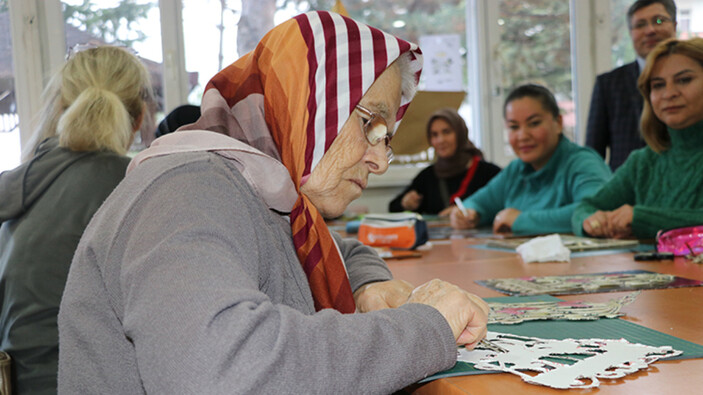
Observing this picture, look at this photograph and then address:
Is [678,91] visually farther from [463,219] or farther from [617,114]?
[617,114]

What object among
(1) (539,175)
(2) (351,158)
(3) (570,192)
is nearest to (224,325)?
(2) (351,158)

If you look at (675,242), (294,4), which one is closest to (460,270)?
(675,242)

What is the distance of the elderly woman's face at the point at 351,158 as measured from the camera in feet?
3.30

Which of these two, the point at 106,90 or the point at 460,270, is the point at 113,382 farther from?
the point at 106,90

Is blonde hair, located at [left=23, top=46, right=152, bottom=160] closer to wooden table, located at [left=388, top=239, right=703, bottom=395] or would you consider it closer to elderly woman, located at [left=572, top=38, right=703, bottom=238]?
wooden table, located at [left=388, top=239, right=703, bottom=395]

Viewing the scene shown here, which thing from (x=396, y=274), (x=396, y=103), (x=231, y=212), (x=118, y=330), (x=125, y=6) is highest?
(x=125, y=6)

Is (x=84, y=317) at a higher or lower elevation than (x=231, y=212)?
lower

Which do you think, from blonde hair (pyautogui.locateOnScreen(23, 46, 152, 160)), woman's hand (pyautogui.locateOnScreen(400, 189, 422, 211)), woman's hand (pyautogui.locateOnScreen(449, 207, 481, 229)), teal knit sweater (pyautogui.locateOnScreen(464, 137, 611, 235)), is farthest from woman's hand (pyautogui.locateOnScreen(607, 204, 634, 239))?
woman's hand (pyautogui.locateOnScreen(400, 189, 422, 211))

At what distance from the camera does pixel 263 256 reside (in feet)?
2.65

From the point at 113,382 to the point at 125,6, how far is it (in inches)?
144

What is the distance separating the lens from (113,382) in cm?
78

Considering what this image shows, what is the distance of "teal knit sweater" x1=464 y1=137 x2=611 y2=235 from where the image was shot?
8.91ft

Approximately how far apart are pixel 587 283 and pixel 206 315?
0.95 meters

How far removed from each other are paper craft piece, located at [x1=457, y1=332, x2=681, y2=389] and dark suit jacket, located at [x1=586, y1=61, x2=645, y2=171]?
2989mm
